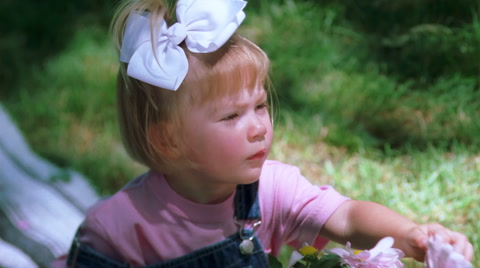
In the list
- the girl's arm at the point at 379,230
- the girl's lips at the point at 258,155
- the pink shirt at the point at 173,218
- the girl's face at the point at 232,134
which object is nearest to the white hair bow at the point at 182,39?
the girl's face at the point at 232,134

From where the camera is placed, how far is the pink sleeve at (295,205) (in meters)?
1.75

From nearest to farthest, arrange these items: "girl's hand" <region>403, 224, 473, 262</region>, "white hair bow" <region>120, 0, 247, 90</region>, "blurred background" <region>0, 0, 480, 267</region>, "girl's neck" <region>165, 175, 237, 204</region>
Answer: "girl's hand" <region>403, 224, 473, 262</region> < "white hair bow" <region>120, 0, 247, 90</region> < "girl's neck" <region>165, 175, 237, 204</region> < "blurred background" <region>0, 0, 480, 267</region>

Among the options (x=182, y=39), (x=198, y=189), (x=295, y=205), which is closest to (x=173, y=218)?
(x=198, y=189)

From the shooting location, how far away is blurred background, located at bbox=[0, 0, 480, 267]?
229cm

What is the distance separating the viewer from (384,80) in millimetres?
2846

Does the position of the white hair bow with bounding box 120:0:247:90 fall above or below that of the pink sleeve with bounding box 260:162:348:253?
above

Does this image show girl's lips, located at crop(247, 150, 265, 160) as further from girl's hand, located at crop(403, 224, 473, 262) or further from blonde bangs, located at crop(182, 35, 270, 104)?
girl's hand, located at crop(403, 224, 473, 262)

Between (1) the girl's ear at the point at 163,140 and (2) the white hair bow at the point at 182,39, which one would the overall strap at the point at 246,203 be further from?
(2) the white hair bow at the point at 182,39

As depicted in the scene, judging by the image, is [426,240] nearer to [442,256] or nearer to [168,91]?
[442,256]

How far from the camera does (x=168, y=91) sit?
163cm

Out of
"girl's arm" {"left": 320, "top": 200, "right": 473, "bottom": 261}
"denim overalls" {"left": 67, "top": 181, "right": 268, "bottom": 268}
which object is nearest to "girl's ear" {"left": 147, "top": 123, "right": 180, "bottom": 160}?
"denim overalls" {"left": 67, "top": 181, "right": 268, "bottom": 268}

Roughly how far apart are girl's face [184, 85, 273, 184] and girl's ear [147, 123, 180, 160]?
5cm

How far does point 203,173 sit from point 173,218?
155 millimetres

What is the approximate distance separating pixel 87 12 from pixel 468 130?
7.88ft
